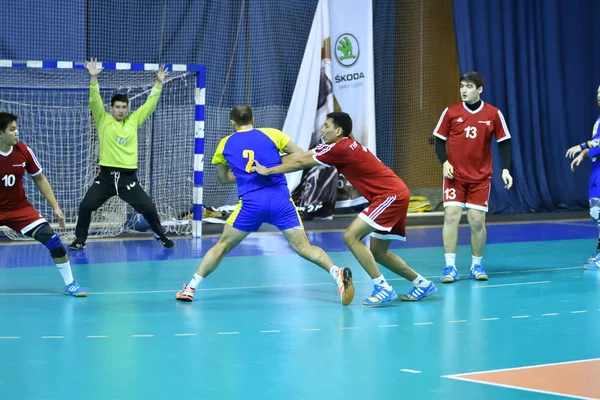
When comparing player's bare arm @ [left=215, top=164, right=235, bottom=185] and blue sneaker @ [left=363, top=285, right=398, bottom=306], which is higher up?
player's bare arm @ [left=215, top=164, right=235, bottom=185]

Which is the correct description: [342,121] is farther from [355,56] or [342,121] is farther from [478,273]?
[355,56]

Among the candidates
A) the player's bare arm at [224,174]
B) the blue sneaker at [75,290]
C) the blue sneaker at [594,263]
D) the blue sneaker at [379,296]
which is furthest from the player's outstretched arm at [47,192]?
the blue sneaker at [594,263]

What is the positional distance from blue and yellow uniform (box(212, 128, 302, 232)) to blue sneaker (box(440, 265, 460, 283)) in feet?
6.05

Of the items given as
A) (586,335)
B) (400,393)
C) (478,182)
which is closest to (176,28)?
(478,182)

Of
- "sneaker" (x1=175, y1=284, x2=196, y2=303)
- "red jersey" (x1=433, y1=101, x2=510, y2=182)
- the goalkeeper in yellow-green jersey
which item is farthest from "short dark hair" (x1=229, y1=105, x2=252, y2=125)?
the goalkeeper in yellow-green jersey

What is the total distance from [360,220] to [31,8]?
8.48 m

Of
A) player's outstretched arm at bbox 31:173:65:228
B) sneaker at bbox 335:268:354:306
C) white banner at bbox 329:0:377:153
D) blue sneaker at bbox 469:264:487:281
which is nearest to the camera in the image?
sneaker at bbox 335:268:354:306

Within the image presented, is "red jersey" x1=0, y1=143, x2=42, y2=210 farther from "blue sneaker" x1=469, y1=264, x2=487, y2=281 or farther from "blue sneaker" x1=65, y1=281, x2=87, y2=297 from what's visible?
"blue sneaker" x1=469, y1=264, x2=487, y2=281

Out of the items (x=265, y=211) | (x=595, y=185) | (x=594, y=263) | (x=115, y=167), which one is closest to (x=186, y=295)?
(x=265, y=211)

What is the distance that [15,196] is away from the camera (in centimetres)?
806

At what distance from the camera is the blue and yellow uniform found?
786cm

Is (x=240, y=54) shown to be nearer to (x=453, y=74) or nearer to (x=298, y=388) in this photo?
(x=453, y=74)

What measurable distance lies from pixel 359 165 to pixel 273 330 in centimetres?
163

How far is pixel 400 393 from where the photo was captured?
198 inches
